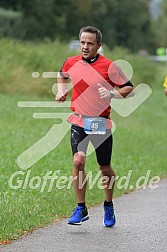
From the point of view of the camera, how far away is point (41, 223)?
365 inches

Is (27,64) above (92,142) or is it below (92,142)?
below

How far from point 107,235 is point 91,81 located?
5.27 feet

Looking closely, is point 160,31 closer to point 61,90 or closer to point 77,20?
point 77,20

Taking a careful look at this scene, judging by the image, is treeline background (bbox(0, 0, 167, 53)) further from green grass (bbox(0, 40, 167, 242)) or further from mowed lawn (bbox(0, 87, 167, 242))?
mowed lawn (bbox(0, 87, 167, 242))

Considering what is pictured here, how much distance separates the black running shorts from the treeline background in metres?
38.4

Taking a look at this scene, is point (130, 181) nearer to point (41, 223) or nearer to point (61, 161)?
point (61, 161)

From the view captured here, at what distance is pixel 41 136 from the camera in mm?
18594

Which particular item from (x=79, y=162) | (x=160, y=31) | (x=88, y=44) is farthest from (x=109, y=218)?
(x=160, y=31)

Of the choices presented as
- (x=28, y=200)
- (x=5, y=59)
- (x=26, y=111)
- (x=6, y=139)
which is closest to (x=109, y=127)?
(x=28, y=200)

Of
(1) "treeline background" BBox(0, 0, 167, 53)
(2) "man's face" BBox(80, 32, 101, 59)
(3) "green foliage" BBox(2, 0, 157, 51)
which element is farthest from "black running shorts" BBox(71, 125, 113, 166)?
(3) "green foliage" BBox(2, 0, 157, 51)

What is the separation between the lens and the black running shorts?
29.3ft

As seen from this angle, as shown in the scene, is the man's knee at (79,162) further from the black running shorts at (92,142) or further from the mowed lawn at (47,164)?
the mowed lawn at (47,164)

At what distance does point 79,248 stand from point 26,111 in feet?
48.7

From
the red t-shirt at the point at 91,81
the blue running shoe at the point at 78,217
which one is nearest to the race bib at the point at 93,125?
the red t-shirt at the point at 91,81
